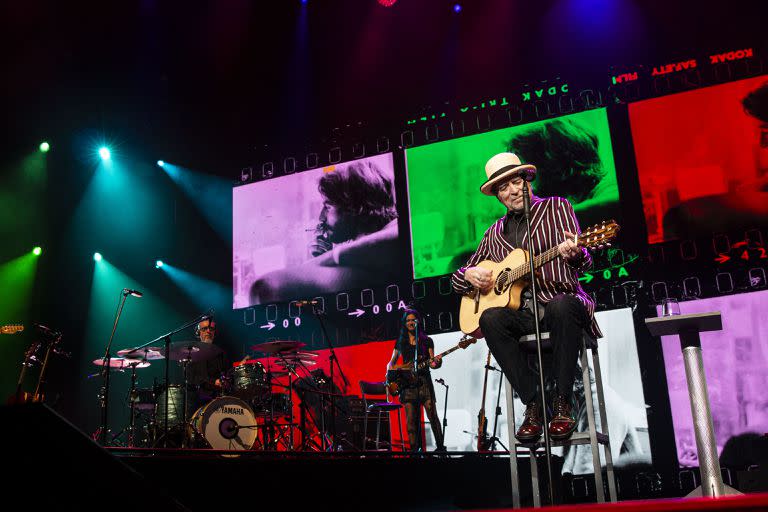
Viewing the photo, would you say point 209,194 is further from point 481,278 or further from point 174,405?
point 481,278

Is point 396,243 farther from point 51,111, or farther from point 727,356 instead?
point 51,111

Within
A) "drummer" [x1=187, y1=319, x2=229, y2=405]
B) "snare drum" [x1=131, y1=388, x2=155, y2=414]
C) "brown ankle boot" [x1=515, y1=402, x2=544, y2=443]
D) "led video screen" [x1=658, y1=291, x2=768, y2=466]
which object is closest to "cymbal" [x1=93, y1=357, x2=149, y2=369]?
"snare drum" [x1=131, y1=388, x2=155, y2=414]

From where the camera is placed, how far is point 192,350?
7992 mm

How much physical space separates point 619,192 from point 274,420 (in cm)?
483

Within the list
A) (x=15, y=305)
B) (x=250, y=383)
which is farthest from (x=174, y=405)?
(x=15, y=305)

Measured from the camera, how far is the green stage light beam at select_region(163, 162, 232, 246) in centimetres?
1098

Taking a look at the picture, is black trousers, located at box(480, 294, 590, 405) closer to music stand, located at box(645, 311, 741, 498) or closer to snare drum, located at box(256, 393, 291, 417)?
music stand, located at box(645, 311, 741, 498)

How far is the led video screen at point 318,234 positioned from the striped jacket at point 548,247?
4.83 metres

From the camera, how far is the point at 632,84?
8.81 metres

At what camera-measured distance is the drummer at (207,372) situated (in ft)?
28.8

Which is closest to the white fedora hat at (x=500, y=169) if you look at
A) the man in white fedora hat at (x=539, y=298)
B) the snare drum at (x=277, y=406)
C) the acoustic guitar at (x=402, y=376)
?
the man in white fedora hat at (x=539, y=298)

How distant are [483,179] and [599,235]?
5.42 meters

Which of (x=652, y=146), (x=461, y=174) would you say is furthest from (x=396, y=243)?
(x=652, y=146)

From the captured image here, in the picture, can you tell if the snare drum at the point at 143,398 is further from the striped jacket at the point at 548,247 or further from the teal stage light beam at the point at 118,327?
the striped jacket at the point at 548,247
